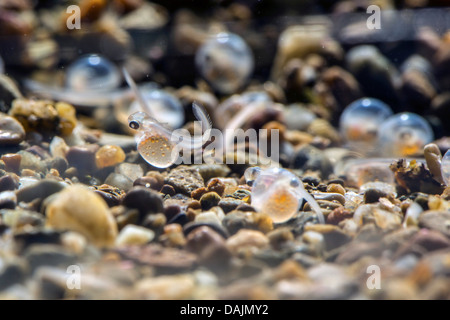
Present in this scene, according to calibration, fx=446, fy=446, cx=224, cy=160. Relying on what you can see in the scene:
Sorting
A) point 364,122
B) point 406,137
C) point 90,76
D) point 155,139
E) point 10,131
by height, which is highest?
point 90,76

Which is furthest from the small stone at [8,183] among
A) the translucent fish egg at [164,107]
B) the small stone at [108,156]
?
the translucent fish egg at [164,107]

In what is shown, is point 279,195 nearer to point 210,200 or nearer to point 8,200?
point 210,200

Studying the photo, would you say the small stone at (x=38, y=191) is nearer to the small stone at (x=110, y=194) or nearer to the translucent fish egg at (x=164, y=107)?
the small stone at (x=110, y=194)

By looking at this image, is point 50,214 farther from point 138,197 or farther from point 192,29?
point 192,29

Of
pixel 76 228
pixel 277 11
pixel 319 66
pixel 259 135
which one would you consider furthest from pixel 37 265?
pixel 277 11

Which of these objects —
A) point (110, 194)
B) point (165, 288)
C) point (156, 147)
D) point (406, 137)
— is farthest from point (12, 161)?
point (406, 137)
